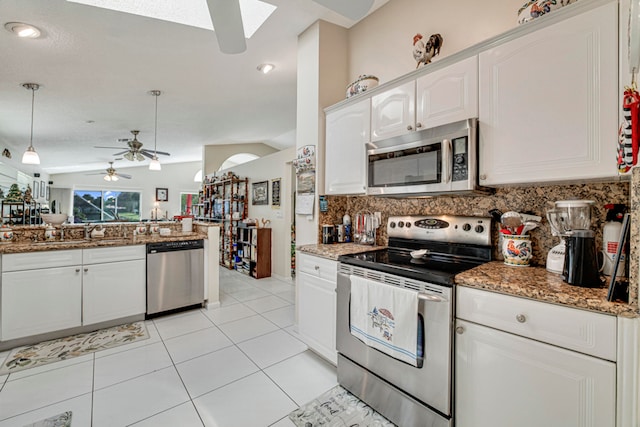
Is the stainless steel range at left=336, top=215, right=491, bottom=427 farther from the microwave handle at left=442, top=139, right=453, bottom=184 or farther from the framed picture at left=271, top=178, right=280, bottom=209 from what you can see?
the framed picture at left=271, top=178, right=280, bottom=209

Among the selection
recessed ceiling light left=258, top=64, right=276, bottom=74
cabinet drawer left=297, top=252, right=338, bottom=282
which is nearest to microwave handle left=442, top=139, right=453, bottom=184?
cabinet drawer left=297, top=252, right=338, bottom=282

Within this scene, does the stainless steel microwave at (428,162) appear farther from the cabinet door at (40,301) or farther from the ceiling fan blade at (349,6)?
the cabinet door at (40,301)

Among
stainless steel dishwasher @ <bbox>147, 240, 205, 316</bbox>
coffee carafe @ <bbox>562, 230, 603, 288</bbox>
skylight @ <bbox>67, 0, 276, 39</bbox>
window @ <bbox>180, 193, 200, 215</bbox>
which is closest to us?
coffee carafe @ <bbox>562, 230, 603, 288</bbox>

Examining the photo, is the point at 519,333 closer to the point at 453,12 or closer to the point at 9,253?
the point at 453,12

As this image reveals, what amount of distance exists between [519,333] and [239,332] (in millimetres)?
2430

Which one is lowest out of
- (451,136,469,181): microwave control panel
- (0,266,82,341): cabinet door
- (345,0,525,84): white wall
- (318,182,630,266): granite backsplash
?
(0,266,82,341): cabinet door

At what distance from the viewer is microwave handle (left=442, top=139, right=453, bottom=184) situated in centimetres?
164

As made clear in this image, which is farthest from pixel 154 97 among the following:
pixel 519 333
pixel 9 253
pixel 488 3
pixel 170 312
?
pixel 519 333

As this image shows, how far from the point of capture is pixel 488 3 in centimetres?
183

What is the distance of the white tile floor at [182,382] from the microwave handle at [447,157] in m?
1.64

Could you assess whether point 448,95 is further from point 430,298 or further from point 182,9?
point 182,9

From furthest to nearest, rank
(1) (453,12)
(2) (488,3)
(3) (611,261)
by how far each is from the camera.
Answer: (1) (453,12) < (2) (488,3) < (3) (611,261)

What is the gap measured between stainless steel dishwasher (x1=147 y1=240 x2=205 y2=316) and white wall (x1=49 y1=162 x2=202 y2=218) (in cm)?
816

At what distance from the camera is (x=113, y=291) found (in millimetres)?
2842
